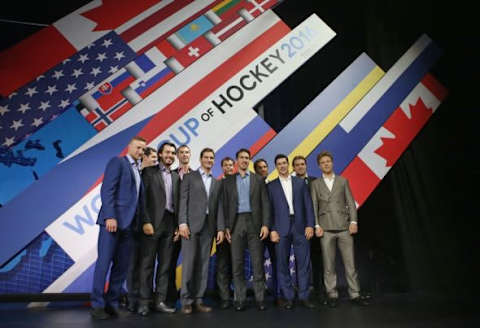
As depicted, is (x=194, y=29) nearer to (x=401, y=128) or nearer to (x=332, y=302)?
(x=401, y=128)

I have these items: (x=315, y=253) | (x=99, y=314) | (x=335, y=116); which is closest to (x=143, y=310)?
(x=99, y=314)

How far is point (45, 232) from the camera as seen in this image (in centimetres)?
342

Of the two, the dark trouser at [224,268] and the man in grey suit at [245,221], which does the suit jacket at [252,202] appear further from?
the dark trouser at [224,268]

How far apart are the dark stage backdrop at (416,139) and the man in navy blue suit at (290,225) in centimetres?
122

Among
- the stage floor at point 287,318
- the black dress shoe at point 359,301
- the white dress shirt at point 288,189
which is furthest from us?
the white dress shirt at point 288,189

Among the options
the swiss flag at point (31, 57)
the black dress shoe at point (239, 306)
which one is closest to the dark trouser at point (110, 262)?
the black dress shoe at point (239, 306)

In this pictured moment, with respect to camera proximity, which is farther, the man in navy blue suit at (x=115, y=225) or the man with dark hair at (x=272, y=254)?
the man with dark hair at (x=272, y=254)

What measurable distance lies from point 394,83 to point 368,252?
7.04 feet

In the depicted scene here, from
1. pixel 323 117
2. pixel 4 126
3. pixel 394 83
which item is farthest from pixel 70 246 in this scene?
pixel 394 83

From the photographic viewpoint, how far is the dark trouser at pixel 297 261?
2.96 metres

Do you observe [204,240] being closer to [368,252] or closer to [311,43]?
[368,252]

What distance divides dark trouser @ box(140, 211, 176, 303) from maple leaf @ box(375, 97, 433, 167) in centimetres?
276

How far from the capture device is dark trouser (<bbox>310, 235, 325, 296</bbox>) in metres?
3.43

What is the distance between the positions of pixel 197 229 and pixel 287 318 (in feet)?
2.93
